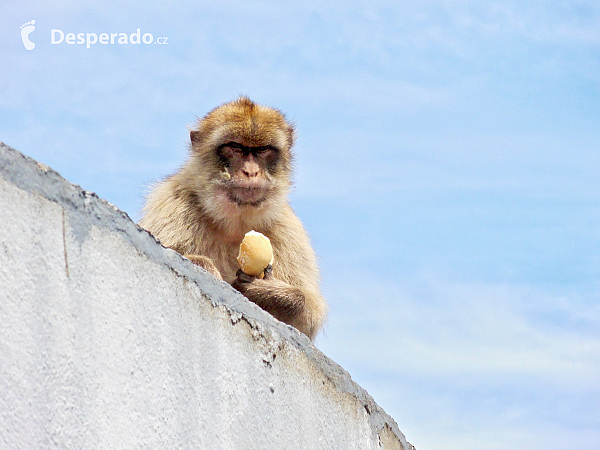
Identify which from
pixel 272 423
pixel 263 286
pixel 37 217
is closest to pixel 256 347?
pixel 272 423

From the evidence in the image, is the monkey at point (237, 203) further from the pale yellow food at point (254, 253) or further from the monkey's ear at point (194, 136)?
the pale yellow food at point (254, 253)

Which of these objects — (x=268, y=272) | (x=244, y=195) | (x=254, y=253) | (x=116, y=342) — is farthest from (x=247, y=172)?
(x=116, y=342)

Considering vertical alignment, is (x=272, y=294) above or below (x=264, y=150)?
below

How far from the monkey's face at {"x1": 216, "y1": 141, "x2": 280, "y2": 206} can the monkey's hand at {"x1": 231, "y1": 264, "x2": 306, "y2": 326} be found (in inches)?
→ 24.3

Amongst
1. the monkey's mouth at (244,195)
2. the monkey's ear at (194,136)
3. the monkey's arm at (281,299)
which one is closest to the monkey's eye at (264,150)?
the monkey's mouth at (244,195)

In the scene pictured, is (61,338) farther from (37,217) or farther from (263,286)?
(263,286)

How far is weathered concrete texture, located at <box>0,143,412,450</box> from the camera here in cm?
187

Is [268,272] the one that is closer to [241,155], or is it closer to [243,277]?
[243,277]

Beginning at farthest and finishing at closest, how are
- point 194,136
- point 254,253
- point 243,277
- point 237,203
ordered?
point 194,136
point 237,203
point 243,277
point 254,253

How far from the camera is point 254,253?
402 cm

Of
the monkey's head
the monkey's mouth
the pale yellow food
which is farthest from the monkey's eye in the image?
the pale yellow food

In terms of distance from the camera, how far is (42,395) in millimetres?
1869

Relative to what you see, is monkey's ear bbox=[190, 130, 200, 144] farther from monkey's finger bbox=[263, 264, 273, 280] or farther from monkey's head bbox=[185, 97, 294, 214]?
monkey's finger bbox=[263, 264, 273, 280]

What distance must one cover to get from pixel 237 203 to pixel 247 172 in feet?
0.69
